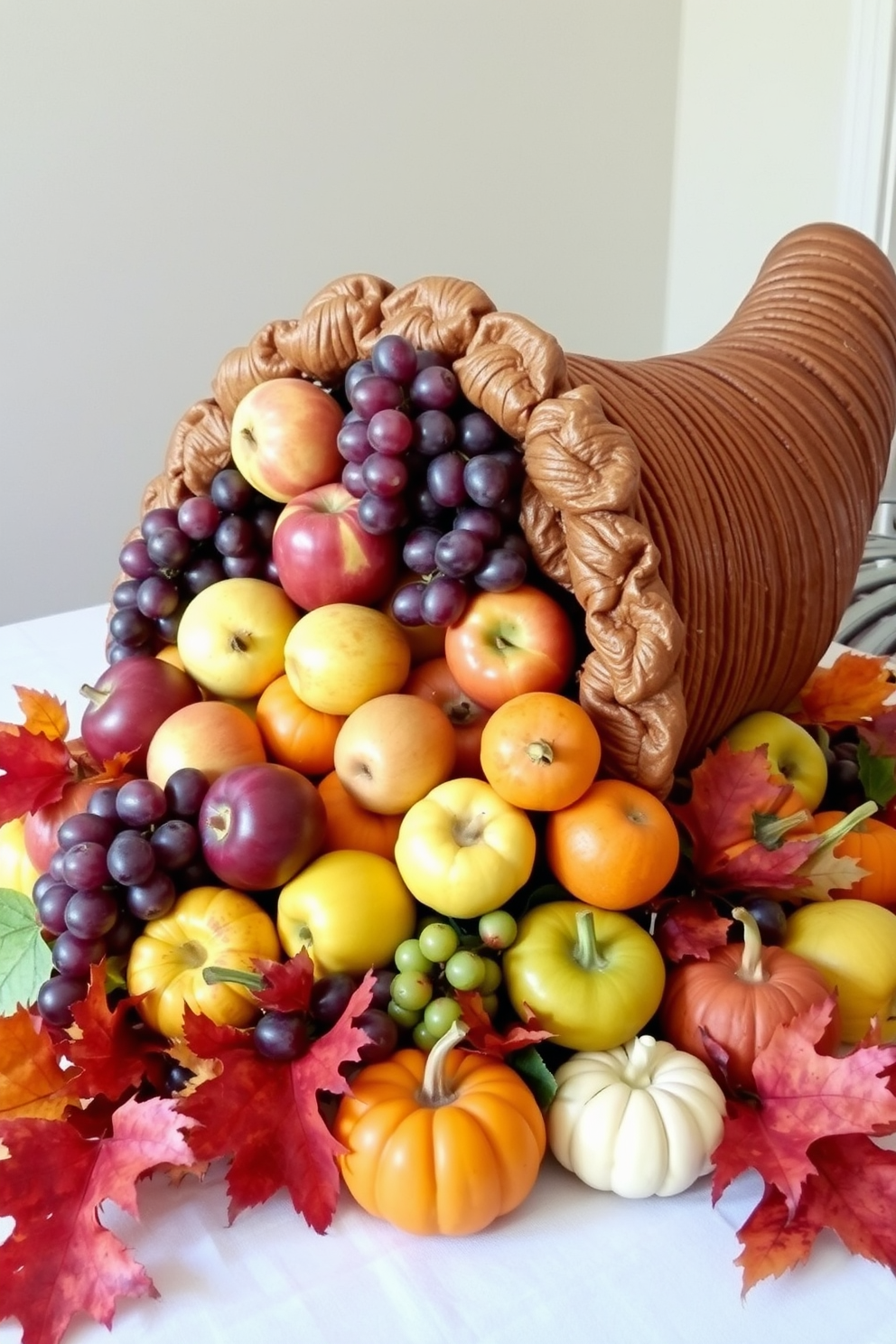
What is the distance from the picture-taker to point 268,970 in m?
0.62

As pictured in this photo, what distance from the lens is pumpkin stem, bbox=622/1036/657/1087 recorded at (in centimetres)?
63

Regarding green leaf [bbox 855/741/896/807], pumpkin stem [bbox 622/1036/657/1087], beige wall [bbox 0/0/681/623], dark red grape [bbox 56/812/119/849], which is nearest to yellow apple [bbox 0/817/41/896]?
dark red grape [bbox 56/812/119/849]

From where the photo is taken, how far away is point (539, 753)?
66cm

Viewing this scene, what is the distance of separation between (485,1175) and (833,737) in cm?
56

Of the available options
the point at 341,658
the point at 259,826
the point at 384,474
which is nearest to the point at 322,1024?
the point at 259,826

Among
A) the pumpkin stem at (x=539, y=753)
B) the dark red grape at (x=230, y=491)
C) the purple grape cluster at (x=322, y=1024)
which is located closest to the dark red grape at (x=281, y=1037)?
the purple grape cluster at (x=322, y=1024)

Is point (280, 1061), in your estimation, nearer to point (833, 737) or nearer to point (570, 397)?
point (570, 397)

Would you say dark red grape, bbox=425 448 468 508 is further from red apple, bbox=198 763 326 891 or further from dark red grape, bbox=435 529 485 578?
red apple, bbox=198 763 326 891

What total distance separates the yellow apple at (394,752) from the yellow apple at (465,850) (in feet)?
0.08

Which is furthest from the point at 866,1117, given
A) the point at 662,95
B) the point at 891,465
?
the point at 662,95

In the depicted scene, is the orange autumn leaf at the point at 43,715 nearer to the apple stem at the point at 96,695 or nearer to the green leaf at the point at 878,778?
the apple stem at the point at 96,695

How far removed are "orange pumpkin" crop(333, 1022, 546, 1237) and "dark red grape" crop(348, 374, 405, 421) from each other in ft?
1.30

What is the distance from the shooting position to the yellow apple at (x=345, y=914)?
25.9 inches

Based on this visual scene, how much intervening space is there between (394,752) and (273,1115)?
227 mm
